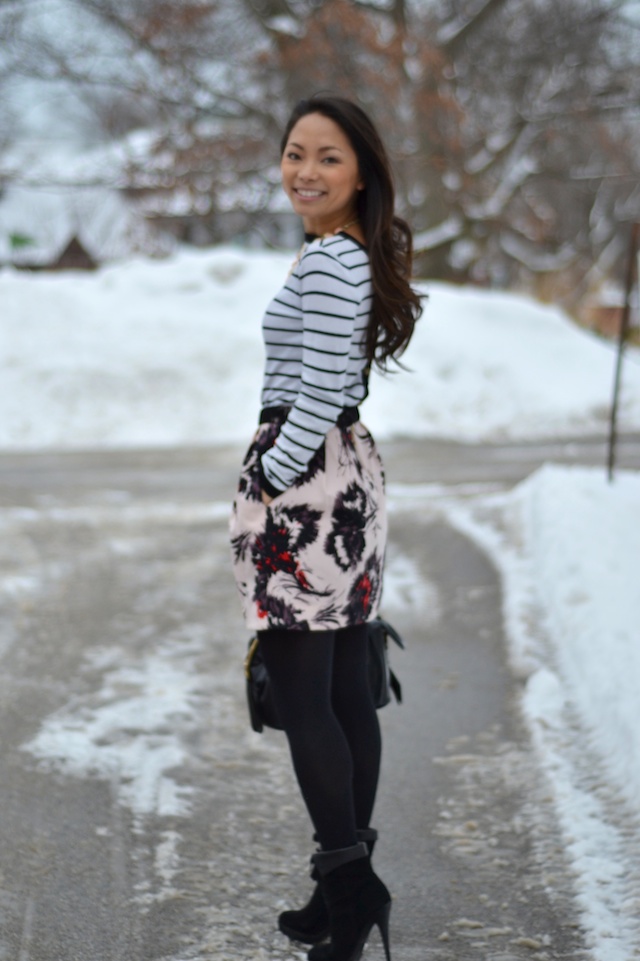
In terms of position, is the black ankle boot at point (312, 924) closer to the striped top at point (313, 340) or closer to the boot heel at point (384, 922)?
the boot heel at point (384, 922)

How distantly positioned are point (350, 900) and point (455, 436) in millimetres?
11088

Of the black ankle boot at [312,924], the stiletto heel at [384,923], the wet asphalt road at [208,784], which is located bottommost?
the wet asphalt road at [208,784]

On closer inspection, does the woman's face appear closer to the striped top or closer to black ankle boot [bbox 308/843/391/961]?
the striped top

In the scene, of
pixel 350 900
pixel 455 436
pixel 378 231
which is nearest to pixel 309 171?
pixel 378 231

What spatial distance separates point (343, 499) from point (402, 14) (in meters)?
20.7

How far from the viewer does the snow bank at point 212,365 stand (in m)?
13.3

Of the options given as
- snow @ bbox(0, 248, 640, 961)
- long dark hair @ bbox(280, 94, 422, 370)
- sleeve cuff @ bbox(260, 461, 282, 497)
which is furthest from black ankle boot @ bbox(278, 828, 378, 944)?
long dark hair @ bbox(280, 94, 422, 370)

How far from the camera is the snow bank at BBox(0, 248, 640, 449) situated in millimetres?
13344

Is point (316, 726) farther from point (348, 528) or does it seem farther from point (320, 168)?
point (320, 168)

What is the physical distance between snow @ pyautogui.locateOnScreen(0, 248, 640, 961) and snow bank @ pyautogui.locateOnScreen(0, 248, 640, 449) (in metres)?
0.03

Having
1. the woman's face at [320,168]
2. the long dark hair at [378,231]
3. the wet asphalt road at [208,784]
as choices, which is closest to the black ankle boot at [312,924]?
the wet asphalt road at [208,784]

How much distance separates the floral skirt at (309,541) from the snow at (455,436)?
97cm

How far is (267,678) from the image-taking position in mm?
2463

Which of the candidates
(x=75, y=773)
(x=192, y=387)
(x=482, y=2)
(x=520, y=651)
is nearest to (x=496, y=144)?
(x=482, y=2)
